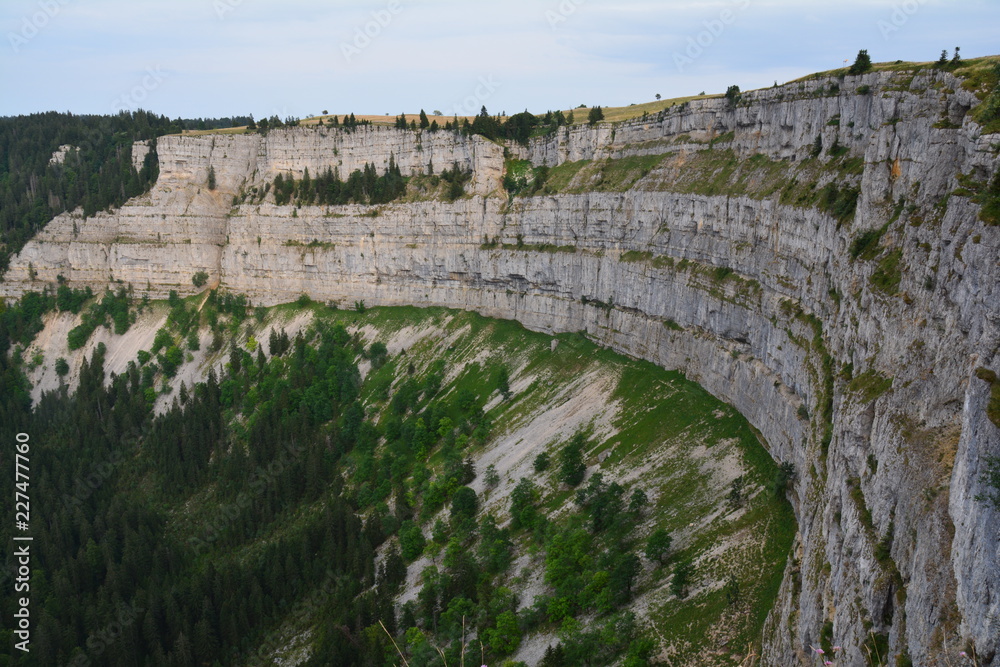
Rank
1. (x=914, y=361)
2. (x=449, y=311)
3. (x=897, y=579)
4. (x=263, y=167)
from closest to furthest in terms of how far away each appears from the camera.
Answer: (x=897, y=579)
(x=914, y=361)
(x=449, y=311)
(x=263, y=167)

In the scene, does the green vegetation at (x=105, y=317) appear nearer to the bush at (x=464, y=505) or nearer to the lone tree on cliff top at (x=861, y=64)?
the bush at (x=464, y=505)

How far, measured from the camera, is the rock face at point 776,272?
2072 centimetres

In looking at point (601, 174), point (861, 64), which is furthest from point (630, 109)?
point (861, 64)

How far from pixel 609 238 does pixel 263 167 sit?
Answer: 2557 inches

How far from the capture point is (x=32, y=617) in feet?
201

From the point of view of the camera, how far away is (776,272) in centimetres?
4894

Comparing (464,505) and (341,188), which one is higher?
(341,188)

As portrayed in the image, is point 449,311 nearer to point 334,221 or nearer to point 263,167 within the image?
point 334,221

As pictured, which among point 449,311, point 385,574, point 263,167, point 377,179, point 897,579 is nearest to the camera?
point 897,579

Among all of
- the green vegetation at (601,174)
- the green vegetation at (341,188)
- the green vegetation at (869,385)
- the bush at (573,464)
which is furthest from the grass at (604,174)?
the green vegetation at (869,385)

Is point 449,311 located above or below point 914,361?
below

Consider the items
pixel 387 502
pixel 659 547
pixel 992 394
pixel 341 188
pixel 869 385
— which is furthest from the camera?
pixel 341 188

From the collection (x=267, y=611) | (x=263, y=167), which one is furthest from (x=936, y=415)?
(x=263, y=167)

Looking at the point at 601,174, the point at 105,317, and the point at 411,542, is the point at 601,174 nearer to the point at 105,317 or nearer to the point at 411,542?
the point at 411,542
